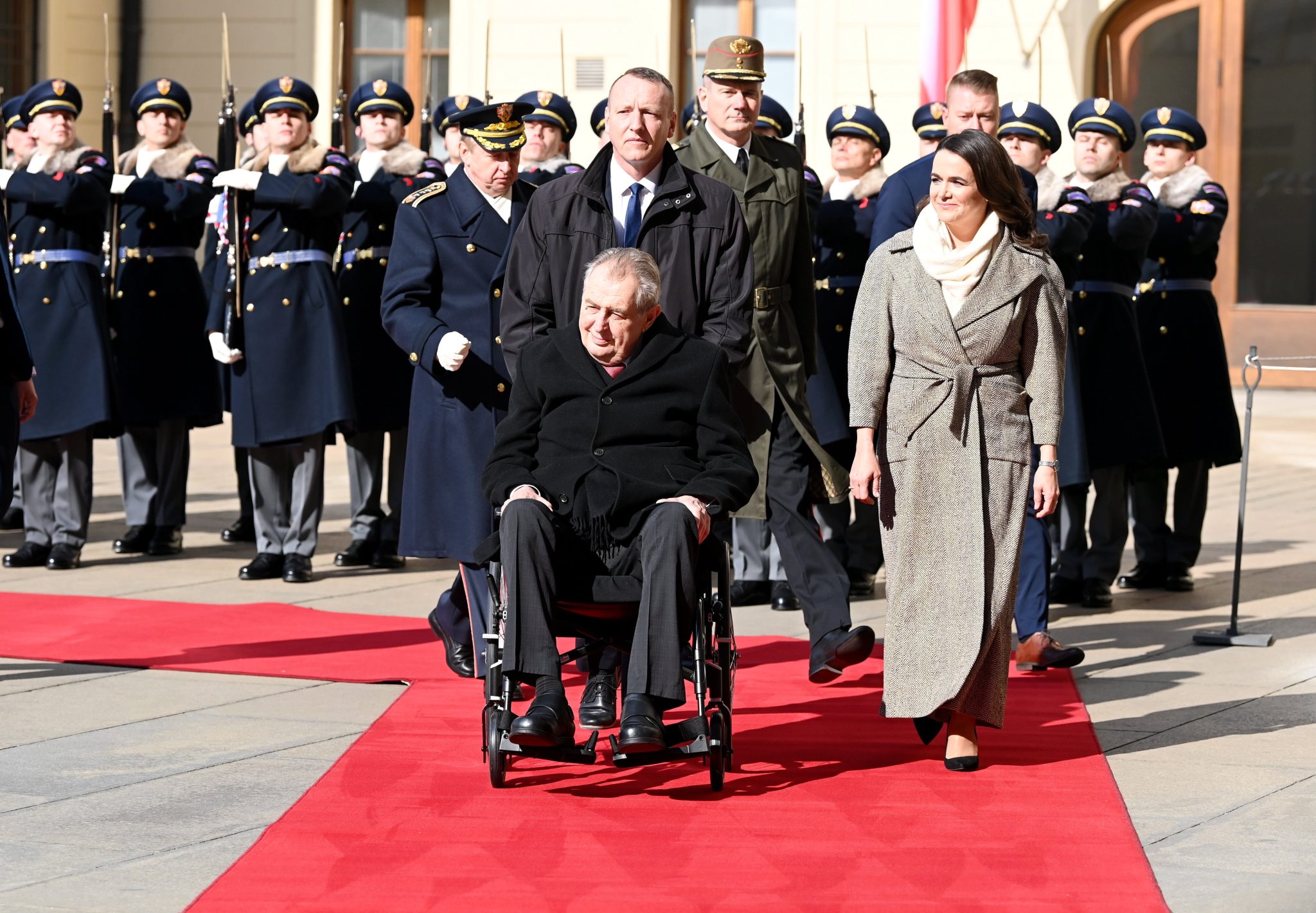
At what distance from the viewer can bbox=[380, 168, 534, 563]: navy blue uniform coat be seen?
638 centimetres

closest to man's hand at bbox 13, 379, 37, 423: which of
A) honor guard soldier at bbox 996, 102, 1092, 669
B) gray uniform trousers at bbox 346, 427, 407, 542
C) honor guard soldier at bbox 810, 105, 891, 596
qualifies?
gray uniform trousers at bbox 346, 427, 407, 542

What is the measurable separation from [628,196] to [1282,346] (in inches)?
527

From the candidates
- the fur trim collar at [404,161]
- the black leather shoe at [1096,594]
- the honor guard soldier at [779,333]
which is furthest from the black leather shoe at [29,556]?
the black leather shoe at [1096,594]

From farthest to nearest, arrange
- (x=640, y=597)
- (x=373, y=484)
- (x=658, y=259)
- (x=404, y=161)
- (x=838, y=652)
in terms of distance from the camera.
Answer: (x=373, y=484) < (x=404, y=161) < (x=838, y=652) < (x=658, y=259) < (x=640, y=597)

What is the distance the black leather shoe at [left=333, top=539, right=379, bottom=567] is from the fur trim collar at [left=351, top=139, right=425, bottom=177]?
62.2 inches

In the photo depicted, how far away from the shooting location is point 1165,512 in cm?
880

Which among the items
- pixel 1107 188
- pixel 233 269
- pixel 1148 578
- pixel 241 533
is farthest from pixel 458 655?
pixel 241 533

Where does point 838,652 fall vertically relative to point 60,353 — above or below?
below

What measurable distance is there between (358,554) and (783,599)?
2.09 m

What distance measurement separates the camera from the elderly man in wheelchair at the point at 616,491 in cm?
500

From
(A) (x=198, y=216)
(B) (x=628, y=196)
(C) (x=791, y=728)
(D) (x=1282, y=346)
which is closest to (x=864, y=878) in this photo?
(C) (x=791, y=728)

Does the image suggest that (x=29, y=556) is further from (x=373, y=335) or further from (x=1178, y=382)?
(x=1178, y=382)

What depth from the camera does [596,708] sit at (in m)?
5.62

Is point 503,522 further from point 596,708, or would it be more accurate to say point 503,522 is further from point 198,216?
point 198,216
